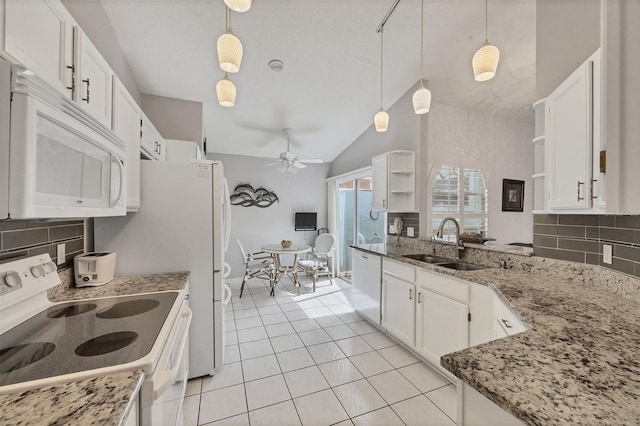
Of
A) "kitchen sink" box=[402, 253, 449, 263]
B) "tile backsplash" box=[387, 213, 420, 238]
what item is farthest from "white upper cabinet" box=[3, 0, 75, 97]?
"tile backsplash" box=[387, 213, 420, 238]

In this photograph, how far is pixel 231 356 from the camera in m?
2.38

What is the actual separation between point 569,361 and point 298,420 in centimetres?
155

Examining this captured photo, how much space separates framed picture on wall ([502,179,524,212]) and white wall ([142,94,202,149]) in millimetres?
4331

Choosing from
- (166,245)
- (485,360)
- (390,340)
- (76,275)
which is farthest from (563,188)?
(76,275)

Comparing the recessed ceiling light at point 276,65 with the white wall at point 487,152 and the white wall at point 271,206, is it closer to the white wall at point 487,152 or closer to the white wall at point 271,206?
the white wall at point 487,152

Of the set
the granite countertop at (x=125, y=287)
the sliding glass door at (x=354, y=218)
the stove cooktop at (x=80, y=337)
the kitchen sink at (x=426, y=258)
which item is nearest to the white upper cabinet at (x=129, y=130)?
the granite countertop at (x=125, y=287)

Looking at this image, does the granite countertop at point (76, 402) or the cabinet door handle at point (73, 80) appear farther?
the cabinet door handle at point (73, 80)

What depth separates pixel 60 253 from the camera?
1.53 m

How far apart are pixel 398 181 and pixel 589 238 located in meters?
1.92

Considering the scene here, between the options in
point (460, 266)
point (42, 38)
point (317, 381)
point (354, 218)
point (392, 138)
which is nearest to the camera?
point (42, 38)

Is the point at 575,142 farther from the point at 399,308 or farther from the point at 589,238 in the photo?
the point at 399,308

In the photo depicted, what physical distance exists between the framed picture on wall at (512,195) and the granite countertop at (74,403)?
4471mm

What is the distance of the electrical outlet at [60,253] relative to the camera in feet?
4.95

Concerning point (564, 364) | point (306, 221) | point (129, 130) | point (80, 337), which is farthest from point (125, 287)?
point (306, 221)
